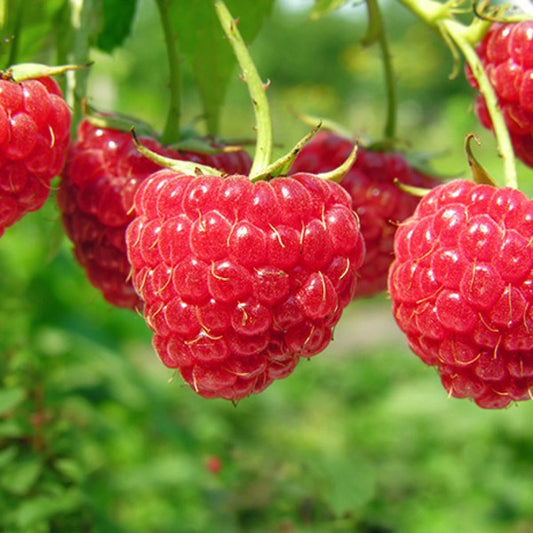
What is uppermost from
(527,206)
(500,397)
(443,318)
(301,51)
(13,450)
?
(527,206)

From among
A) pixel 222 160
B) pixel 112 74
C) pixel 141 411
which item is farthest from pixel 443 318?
pixel 112 74

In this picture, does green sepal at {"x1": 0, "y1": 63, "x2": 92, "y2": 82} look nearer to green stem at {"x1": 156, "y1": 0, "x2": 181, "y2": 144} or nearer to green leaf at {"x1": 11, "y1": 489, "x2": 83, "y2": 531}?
green stem at {"x1": 156, "y1": 0, "x2": 181, "y2": 144}

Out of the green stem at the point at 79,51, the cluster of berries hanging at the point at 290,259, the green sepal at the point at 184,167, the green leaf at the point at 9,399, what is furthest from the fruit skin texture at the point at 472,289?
the green leaf at the point at 9,399

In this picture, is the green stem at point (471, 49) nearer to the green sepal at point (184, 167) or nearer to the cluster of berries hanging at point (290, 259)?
the cluster of berries hanging at point (290, 259)

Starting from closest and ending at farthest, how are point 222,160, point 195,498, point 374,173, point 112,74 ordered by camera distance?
point 222,160, point 374,173, point 195,498, point 112,74

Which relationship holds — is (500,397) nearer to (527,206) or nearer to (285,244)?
(527,206)

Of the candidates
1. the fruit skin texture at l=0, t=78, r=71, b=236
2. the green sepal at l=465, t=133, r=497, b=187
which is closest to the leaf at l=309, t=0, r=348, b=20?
the green sepal at l=465, t=133, r=497, b=187

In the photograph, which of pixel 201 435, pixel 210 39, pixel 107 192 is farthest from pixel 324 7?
pixel 201 435

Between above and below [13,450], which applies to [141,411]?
below

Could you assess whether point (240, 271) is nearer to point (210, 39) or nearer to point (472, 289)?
point (472, 289)
